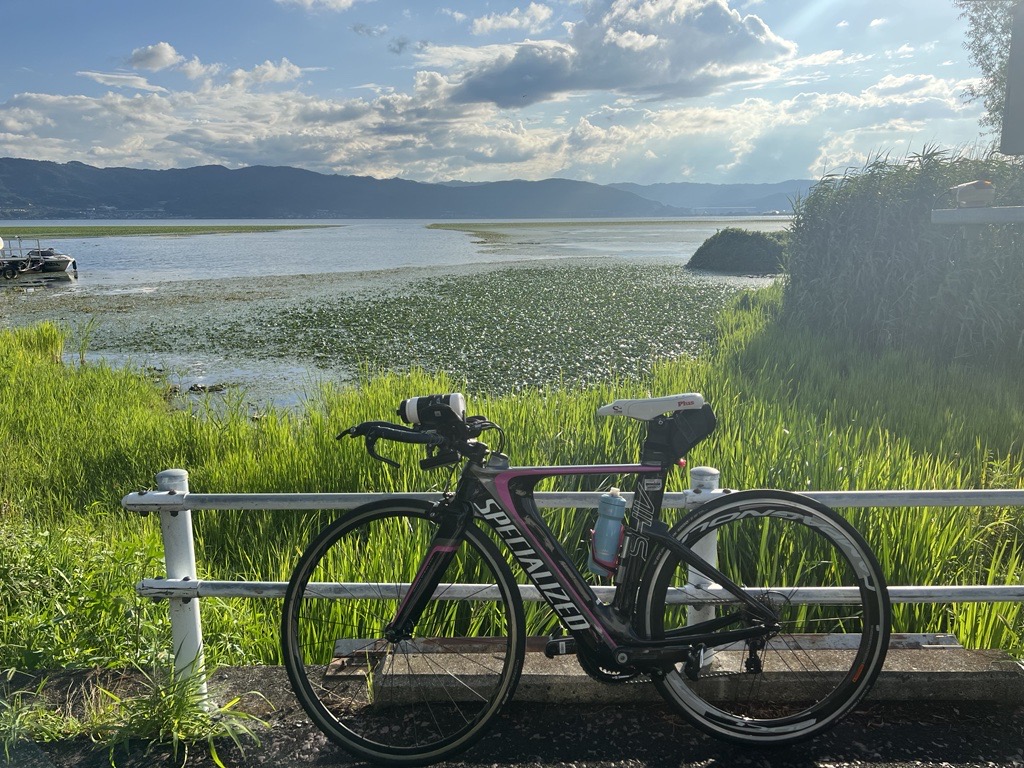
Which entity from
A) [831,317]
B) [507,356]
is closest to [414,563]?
[507,356]

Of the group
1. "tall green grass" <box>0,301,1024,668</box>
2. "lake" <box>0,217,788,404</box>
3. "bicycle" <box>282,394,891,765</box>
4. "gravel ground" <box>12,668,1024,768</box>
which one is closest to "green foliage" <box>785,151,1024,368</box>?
"tall green grass" <box>0,301,1024,668</box>

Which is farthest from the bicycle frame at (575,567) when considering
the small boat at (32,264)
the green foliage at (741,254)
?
the small boat at (32,264)

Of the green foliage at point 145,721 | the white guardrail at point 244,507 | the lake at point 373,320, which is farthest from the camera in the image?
the lake at point 373,320

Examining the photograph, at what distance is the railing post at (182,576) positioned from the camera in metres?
2.91

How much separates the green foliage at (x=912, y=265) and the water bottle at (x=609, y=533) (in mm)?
10260

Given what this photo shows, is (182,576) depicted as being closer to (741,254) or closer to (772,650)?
(772,650)

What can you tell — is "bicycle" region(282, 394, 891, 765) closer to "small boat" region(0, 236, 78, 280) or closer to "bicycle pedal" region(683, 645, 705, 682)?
"bicycle pedal" region(683, 645, 705, 682)

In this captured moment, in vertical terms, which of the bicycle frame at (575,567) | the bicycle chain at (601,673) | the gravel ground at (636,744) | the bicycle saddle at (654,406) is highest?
the bicycle saddle at (654,406)

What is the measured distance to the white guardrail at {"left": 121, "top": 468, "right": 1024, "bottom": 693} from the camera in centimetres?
289

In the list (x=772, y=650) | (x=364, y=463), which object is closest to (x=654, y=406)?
(x=772, y=650)

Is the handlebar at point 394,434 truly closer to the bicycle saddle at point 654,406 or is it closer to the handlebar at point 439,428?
the handlebar at point 439,428

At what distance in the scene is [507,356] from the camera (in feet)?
43.7

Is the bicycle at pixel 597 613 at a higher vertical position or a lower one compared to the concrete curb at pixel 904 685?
Answer: higher

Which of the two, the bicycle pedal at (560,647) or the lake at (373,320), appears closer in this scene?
the bicycle pedal at (560,647)
